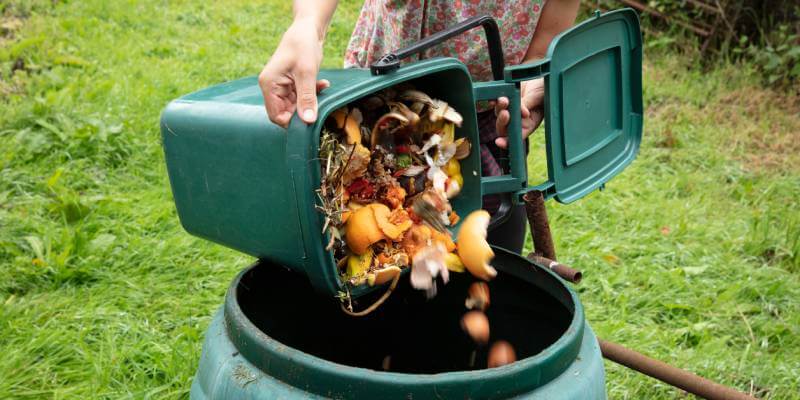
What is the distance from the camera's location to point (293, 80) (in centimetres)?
114

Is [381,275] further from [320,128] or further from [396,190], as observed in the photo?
[320,128]

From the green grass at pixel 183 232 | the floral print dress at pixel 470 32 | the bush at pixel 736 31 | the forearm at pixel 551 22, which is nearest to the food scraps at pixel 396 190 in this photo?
the floral print dress at pixel 470 32

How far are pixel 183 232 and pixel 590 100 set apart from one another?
167 centimetres

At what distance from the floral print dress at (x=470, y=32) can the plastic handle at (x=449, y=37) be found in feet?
0.25

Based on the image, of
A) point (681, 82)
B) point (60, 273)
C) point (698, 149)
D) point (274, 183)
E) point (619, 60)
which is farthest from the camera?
point (681, 82)

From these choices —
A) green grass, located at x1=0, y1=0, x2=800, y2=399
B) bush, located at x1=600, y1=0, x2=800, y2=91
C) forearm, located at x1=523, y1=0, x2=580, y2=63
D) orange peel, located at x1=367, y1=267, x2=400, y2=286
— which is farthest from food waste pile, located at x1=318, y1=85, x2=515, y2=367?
bush, located at x1=600, y1=0, x2=800, y2=91

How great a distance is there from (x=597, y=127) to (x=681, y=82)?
11.0 ft

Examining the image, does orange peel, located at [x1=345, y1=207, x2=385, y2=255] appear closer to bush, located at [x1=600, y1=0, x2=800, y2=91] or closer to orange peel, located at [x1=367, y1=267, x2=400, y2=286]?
orange peel, located at [x1=367, y1=267, x2=400, y2=286]

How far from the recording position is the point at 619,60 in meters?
1.63

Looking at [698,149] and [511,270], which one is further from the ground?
[511,270]

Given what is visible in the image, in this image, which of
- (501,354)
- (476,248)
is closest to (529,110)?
(476,248)

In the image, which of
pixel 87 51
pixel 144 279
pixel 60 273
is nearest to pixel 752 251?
pixel 144 279

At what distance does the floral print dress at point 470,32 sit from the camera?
165 centimetres

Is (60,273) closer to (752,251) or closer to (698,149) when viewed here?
(752,251)
